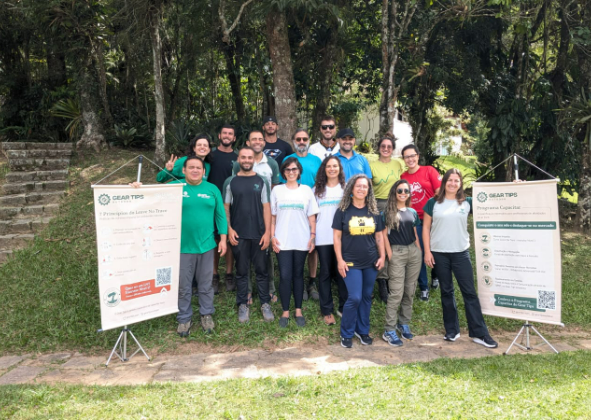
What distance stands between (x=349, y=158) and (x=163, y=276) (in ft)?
8.52

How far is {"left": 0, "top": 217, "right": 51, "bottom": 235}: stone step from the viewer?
6.91 metres

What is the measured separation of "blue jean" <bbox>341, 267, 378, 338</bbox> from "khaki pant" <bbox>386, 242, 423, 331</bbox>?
275 millimetres

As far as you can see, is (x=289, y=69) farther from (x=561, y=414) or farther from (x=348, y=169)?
(x=561, y=414)

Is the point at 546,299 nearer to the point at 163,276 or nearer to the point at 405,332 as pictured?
the point at 405,332

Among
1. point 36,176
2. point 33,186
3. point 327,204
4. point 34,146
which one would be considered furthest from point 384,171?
point 34,146

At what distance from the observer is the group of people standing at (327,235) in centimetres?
446

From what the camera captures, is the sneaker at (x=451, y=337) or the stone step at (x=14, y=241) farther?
the stone step at (x=14, y=241)

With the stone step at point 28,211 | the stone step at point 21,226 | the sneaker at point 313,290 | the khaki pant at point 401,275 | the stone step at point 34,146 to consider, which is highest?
the stone step at point 34,146

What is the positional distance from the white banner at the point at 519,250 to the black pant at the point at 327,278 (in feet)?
5.16

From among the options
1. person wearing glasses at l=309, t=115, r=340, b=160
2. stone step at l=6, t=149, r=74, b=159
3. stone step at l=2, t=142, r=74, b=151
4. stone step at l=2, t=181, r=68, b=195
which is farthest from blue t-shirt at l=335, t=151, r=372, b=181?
stone step at l=2, t=142, r=74, b=151

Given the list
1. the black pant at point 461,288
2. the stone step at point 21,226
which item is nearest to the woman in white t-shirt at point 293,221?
the black pant at point 461,288

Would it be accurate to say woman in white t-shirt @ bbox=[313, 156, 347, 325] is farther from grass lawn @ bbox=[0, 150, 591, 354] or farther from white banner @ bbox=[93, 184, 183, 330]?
white banner @ bbox=[93, 184, 183, 330]

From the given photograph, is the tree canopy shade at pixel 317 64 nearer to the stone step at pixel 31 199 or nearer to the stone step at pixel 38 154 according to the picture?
the stone step at pixel 38 154

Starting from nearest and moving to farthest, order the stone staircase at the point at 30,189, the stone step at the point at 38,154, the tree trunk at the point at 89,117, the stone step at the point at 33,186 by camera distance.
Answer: the stone staircase at the point at 30,189 → the stone step at the point at 33,186 → the stone step at the point at 38,154 → the tree trunk at the point at 89,117
